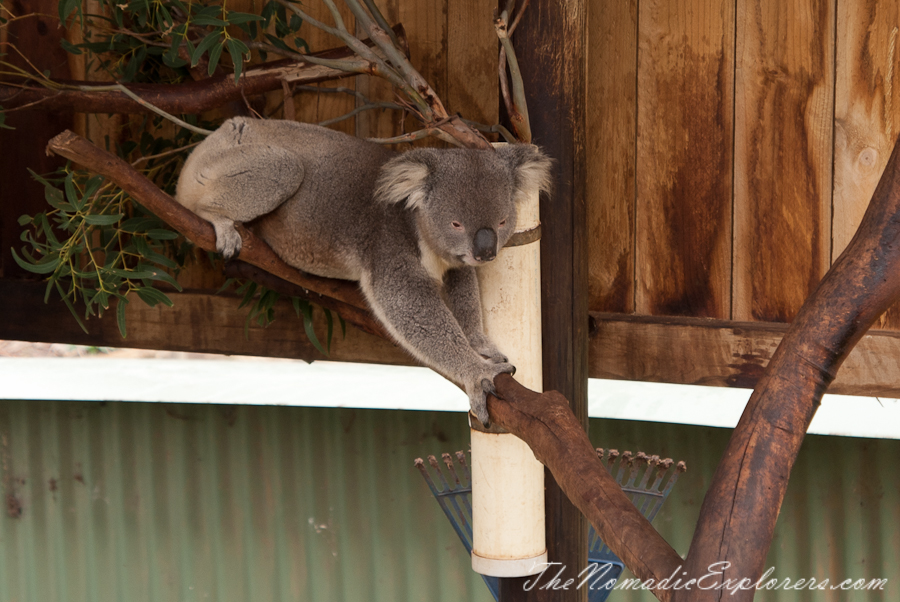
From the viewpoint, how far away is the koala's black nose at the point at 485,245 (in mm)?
1514

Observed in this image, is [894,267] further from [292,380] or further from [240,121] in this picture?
[292,380]

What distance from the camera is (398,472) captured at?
2.62 metres

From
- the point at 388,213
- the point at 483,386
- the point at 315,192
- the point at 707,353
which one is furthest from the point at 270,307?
the point at 707,353

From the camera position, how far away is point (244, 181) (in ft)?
5.94

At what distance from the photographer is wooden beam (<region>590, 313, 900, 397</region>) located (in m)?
1.77

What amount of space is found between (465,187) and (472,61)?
2.06 feet

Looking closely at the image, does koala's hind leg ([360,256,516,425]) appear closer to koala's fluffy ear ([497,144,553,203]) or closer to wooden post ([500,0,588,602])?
wooden post ([500,0,588,602])

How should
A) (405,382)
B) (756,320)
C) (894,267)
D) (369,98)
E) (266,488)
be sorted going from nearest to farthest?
(894,267), (756,320), (369,98), (405,382), (266,488)

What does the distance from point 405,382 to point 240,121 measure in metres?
1.04

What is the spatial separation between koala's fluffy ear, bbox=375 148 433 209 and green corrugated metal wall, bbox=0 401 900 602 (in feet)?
3.47

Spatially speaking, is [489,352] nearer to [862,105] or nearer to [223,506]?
[862,105]

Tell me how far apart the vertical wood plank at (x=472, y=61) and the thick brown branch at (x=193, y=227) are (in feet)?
1.98

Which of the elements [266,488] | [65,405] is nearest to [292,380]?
[266,488]

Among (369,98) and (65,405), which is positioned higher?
(369,98)
